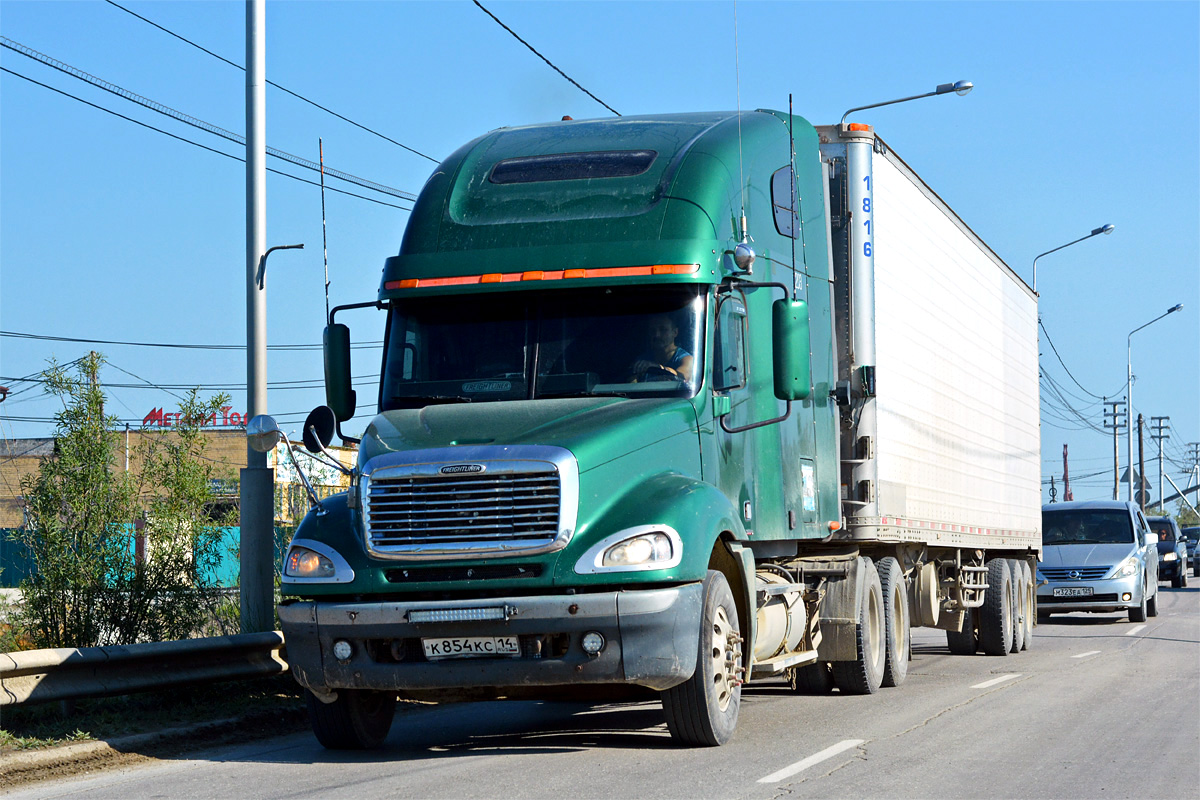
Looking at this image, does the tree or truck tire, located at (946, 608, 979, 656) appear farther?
truck tire, located at (946, 608, 979, 656)

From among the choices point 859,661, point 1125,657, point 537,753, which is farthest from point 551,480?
point 1125,657

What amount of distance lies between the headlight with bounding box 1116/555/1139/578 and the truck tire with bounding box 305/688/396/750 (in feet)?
58.5

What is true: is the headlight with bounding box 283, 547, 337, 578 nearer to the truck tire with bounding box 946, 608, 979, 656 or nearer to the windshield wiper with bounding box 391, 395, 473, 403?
the windshield wiper with bounding box 391, 395, 473, 403

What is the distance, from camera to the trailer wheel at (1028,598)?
19.3 metres

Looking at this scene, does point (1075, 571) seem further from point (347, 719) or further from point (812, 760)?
point (347, 719)

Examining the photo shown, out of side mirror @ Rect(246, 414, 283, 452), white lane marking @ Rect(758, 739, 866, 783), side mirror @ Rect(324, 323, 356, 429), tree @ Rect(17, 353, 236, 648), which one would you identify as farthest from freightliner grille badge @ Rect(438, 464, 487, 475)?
tree @ Rect(17, 353, 236, 648)

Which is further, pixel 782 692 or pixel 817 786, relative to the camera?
pixel 782 692

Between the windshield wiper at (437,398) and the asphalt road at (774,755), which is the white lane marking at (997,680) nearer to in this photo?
the asphalt road at (774,755)

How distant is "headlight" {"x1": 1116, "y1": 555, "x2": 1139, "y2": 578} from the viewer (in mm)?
24281

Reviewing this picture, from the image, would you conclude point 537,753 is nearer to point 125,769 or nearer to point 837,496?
point 125,769

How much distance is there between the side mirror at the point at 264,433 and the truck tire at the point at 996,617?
11219 millimetres

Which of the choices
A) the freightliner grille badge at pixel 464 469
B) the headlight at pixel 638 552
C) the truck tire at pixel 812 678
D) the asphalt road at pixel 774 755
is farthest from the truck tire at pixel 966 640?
the freightliner grille badge at pixel 464 469

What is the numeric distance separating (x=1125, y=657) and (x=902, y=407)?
215 inches

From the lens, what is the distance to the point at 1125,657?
1688 cm
